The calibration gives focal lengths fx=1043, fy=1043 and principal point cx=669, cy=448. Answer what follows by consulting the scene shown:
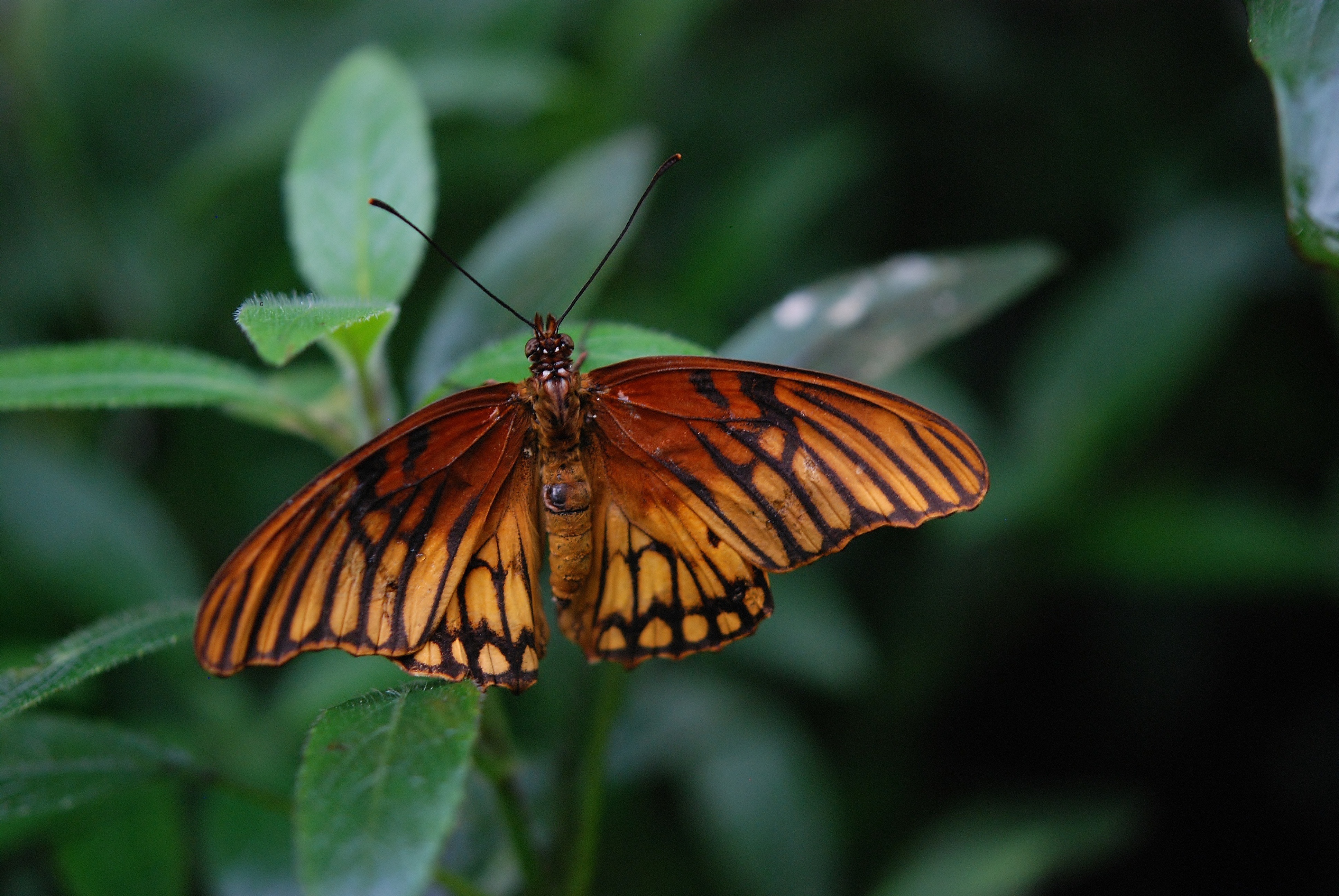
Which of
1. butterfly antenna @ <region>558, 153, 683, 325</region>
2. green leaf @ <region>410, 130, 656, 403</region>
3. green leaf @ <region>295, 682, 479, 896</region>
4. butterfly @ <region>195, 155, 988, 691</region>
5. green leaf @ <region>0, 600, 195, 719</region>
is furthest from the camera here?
green leaf @ <region>410, 130, 656, 403</region>

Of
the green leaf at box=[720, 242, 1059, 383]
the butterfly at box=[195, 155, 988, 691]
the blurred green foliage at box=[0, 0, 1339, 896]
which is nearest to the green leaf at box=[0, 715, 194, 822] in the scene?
the blurred green foliage at box=[0, 0, 1339, 896]

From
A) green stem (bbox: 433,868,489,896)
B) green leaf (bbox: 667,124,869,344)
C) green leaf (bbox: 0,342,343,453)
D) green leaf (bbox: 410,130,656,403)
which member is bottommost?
green stem (bbox: 433,868,489,896)

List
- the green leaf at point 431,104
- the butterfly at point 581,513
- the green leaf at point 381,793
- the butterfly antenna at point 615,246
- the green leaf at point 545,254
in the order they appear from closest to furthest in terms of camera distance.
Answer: the green leaf at point 381,793, the butterfly at point 581,513, the butterfly antenna at point 615,246, the green leaf at point 545,254, the green leaf at point 431,104

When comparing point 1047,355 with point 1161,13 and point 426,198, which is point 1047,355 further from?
point 426,198

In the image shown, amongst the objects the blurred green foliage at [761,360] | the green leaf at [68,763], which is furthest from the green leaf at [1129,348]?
the green leaf at [68,763]

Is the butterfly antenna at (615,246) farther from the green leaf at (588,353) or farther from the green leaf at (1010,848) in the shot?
the green leaf at (1010,848)

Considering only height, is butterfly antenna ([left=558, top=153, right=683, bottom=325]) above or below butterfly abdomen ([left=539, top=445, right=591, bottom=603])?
above

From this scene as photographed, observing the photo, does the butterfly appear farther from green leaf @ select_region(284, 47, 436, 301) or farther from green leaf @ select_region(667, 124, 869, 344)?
green leaf @ select_region(667, 124, 869, 344)
